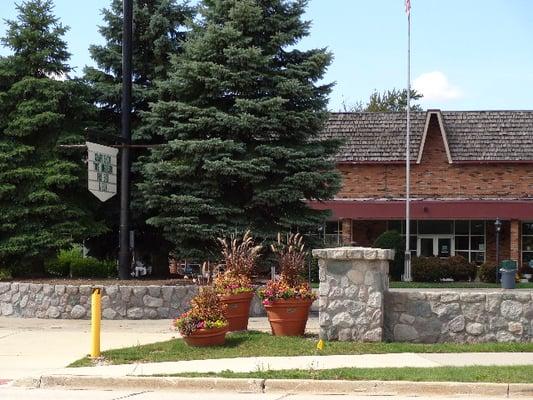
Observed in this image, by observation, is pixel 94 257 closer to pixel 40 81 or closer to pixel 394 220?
pixel 40 81

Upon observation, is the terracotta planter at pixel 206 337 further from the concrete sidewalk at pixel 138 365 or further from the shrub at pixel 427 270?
the shrub at pixel 427 270

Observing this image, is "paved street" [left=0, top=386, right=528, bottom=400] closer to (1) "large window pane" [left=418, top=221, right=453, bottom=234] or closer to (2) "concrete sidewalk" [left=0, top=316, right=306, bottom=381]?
(2) "concrete sidewalk" [left=0, top=316, right=306, bottom=381]

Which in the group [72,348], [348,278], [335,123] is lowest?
[72,348]

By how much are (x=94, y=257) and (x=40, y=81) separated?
245 inches

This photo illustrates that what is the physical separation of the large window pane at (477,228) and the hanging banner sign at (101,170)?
24.3 meters

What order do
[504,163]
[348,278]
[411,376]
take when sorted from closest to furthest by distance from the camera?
[411,376] < [348,278] < [504,163]

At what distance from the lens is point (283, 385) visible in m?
9.97

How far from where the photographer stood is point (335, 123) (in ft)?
127

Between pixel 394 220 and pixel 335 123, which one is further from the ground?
pixel 335 123

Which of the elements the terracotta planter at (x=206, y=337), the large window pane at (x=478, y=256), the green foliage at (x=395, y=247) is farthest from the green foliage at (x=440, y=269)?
the terracotta planter at (x=206, y=337)

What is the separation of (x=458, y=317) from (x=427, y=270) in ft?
68.4

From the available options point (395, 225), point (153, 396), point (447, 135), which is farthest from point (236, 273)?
point (447, 135)

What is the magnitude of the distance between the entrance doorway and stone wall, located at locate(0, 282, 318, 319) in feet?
75.1

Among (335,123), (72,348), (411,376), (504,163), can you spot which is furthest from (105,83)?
(504,163)
